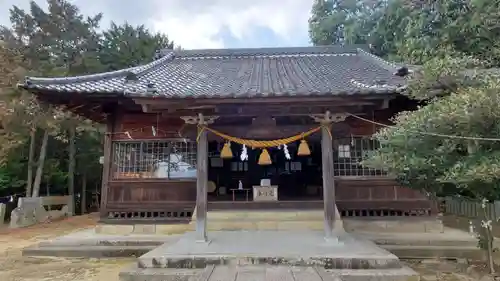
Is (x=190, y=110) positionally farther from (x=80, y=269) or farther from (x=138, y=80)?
(x=80, y=269)

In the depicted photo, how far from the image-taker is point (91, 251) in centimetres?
784

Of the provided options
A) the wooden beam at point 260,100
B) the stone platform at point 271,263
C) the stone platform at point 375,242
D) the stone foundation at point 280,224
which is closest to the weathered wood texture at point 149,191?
the stone foundation at point 280,224

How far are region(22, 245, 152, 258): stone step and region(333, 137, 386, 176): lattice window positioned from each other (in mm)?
5154

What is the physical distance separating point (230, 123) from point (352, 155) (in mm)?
3573

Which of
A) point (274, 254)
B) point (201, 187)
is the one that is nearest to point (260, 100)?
point (201, 187)

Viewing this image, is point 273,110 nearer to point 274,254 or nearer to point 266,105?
point 266,105

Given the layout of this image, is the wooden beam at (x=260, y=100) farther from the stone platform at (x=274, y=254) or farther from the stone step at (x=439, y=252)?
the stone step at (x=439, y=252)

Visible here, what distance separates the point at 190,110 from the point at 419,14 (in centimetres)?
883

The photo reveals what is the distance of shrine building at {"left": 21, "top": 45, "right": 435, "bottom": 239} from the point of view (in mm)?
6945

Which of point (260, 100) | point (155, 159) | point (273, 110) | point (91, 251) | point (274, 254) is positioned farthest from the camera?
point (155, 159)

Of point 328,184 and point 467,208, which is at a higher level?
point 328,184

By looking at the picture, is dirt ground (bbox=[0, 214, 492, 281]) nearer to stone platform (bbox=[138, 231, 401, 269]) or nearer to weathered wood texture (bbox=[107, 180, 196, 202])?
stone platform (bbox=[138, 231, 401, 269])

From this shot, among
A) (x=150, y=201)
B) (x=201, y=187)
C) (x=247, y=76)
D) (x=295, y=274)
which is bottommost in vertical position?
(x=295, y=274)

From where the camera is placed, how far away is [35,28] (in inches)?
615
